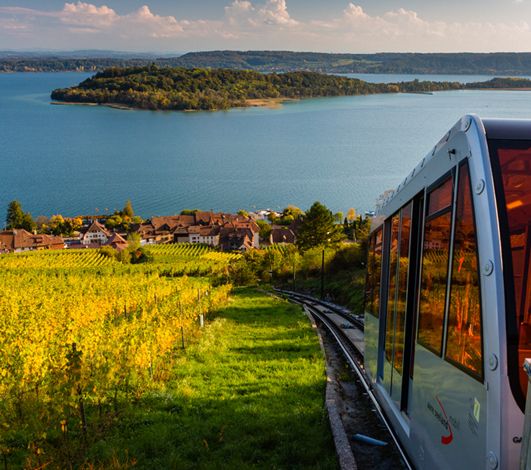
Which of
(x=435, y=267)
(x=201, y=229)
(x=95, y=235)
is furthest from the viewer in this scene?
(x=95, y=235)

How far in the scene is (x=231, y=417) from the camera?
9961 millimetres

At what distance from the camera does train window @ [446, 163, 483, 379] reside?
14.2 feet

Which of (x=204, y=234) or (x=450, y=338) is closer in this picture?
(x=450, y=338)

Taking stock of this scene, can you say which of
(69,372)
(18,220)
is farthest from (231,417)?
(18,220)

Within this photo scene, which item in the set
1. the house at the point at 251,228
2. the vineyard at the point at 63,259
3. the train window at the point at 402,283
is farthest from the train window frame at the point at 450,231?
the house at the point at 251,228

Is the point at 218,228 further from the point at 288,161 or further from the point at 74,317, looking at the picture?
the point at 74,317

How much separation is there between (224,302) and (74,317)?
41.6 feet

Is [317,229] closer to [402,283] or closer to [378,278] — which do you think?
[378,278]

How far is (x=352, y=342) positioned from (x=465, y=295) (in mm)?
13075

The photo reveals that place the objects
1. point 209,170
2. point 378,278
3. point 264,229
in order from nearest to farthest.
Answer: point 378,278 < point 264,229 < point 209,170

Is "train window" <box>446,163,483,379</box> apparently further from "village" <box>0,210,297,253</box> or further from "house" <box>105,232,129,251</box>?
"house" <box>105,232,129,251</box>

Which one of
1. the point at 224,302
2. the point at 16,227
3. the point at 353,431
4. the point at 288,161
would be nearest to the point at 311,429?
the point at 353,431

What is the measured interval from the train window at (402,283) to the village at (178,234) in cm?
8012

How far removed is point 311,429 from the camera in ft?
29.3
